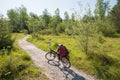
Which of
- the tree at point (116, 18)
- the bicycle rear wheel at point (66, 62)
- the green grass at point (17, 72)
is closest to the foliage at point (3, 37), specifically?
the green grass at point (17, 72)

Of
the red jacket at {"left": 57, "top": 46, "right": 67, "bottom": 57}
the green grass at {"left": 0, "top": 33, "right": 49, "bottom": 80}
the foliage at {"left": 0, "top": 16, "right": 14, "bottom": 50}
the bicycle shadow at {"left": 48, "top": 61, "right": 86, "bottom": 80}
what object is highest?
the foliage at {"left": 0, "top": 16, "right": 14, "bottom": 50}

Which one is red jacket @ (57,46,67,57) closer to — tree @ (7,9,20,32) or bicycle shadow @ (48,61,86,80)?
bicycle shadow @ (48,61,86,80)

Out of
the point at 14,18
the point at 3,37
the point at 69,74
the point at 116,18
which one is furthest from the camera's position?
the point at 14,18

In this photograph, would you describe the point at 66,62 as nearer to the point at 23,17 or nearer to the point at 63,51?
the point at 63,51

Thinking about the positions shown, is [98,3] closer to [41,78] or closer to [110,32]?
[110,32]

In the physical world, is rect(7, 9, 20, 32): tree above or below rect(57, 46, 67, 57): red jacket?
above

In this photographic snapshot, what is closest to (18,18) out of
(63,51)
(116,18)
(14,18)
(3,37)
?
(14,18)

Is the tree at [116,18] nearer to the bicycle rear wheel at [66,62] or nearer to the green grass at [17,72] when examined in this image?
the bicycle rear wheel at [66,62]

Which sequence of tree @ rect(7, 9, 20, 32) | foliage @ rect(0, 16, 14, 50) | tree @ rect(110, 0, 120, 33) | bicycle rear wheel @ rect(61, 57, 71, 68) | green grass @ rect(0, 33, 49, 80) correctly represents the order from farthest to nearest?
tree @ rect(7, 9, 20, 32) → tree @ rect(110, 0, 120, 33) → foliage @ rect(0, 16, 14, 50) → bicycle rear wheel @ rect(61, 57, 71, 68) → green grass @ rect(0, 33, 49, 80)

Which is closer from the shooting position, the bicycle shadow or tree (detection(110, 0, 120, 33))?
the bicycle shadow

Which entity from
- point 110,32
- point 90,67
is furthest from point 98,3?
point 90,67

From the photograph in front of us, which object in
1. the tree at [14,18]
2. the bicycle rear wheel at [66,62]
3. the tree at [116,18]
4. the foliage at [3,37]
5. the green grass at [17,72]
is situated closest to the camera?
the green grass at [17,72]

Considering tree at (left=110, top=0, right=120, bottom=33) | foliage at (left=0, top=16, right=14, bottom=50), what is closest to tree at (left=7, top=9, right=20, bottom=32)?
tree at (left=110, top=0, right=120, bottom=33)

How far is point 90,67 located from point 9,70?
6216 millimetres
